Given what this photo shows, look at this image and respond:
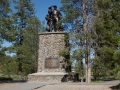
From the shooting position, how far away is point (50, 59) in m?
19.8

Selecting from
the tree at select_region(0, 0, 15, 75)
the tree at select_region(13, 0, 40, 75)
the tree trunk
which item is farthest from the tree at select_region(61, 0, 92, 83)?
the tree at select_region(13, 0, 40, 75)

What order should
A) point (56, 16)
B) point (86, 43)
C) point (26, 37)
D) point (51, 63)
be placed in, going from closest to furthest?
point (86, 43), point (51, 63), point (56, 16), point (26, 37)

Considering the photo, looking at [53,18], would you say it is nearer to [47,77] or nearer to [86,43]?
[86,43]

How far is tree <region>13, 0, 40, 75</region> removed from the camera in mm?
29984

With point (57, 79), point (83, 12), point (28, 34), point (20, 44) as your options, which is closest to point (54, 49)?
point (57, 79)

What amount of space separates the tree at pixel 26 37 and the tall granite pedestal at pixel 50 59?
30.8 feet

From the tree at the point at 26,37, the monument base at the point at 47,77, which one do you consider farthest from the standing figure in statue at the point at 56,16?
the tree at the point at 26,37

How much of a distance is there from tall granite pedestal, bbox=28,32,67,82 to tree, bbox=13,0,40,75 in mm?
9387

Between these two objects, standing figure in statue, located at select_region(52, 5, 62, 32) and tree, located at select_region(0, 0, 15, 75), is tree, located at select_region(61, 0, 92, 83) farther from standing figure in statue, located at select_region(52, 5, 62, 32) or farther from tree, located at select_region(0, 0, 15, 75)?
tree, located at select_region(0, 0, 15, 75)

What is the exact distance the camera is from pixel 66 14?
64.8 feet

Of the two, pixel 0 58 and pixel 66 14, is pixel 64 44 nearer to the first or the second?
pixel 66 14

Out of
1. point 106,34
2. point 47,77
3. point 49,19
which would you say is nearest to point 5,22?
point 49,19

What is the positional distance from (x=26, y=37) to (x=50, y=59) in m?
11.7

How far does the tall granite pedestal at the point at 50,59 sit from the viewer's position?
62.5ft
